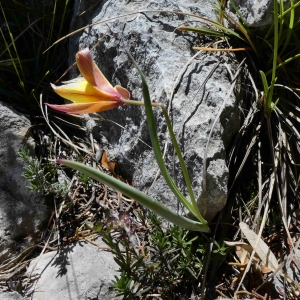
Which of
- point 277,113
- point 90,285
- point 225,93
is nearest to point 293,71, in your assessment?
point 277,113

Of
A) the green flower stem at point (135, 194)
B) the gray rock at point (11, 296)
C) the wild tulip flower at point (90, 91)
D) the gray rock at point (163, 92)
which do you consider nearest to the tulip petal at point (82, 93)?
the wild tulip flower at point (90, 91)

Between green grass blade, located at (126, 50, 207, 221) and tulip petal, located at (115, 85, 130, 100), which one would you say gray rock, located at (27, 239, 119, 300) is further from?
tulip petal, located at (115, 85, 130, 100)

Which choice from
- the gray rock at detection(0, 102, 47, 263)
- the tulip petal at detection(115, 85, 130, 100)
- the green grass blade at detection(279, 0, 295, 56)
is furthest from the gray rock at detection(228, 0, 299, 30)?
the gray rock at detection(0, 102, 47, 263)

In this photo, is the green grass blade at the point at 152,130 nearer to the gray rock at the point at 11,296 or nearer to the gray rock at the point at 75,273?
the gray rock at the point at 75,273

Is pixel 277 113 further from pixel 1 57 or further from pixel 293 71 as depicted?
pixel 1 57

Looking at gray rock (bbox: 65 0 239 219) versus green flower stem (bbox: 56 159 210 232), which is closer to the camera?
green flower stem (bbox: 56 159 210 232)

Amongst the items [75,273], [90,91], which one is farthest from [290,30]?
[75,273]
